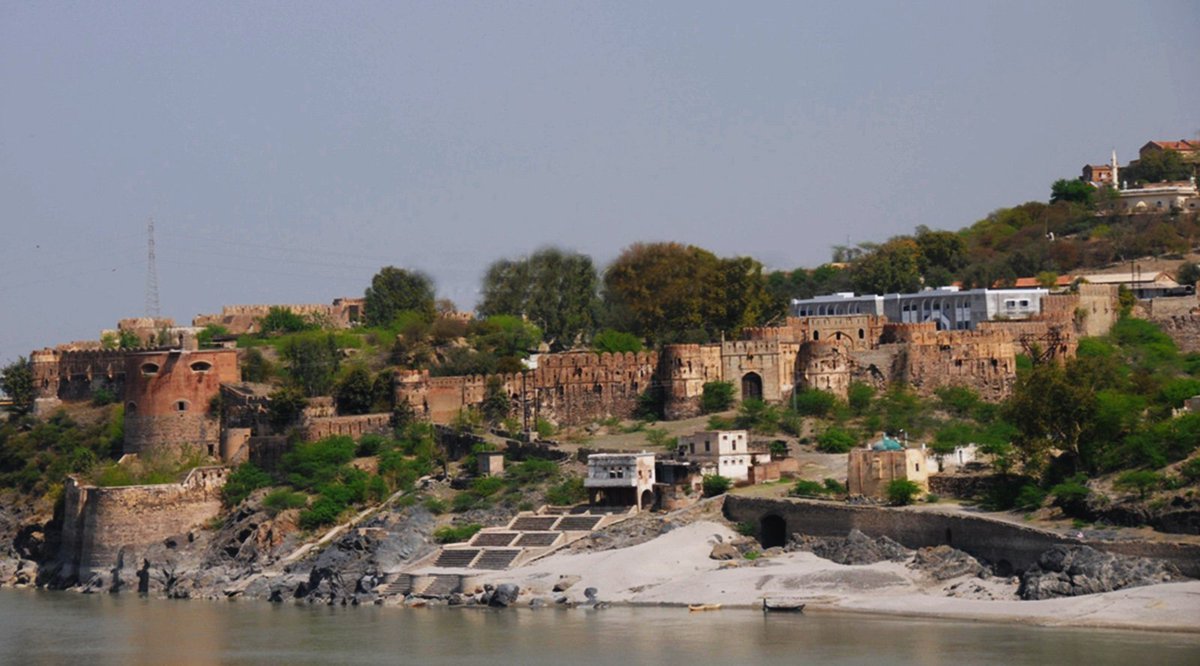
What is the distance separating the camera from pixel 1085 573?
43594 mm

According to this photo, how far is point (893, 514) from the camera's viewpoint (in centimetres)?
4812

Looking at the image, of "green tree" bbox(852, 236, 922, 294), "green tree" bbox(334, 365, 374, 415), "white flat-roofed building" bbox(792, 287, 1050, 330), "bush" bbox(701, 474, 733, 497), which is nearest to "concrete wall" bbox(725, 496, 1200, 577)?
"bush" bbox(701, 474, 733, 497)

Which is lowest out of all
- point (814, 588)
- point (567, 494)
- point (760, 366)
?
point (814, 588)

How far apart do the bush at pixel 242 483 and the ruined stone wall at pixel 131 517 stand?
313mm

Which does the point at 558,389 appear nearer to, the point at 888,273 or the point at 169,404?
the point at 169,404

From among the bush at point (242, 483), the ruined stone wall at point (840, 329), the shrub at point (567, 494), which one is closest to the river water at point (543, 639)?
the shrub at point (567, 494)

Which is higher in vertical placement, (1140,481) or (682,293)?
(682,293)

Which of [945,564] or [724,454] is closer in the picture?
[945,564]

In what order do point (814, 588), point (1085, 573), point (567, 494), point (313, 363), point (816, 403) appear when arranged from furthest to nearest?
point (313, 363), point (816, 403), point (567, 494), point (814, 588), point (1085, 573)

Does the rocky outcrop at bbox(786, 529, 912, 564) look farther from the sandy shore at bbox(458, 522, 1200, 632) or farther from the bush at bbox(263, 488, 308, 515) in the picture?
the bush at bbox(263, 488, 308, 515)

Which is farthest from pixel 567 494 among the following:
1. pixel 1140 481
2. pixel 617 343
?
pixel 1140 481

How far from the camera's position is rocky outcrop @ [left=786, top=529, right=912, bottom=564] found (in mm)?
47656

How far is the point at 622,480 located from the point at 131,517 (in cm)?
1190

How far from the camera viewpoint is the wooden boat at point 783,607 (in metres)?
45.8
